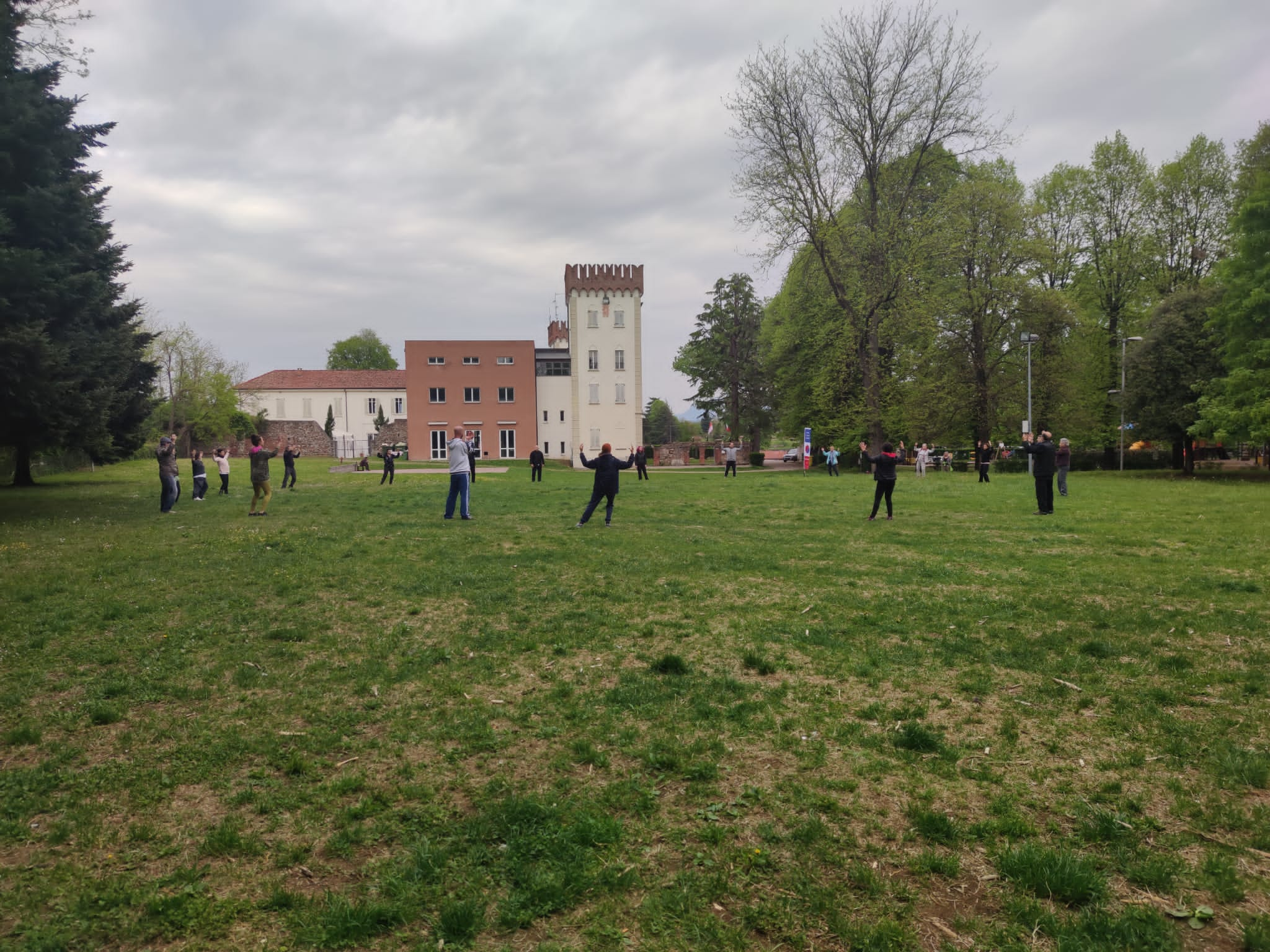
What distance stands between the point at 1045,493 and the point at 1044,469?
1.88 ft

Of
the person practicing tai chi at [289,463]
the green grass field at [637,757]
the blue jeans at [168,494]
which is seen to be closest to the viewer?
the green grass field at [637,757]

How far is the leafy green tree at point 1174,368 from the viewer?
32.3m

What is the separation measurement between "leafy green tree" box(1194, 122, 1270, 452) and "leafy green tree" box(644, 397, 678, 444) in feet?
226

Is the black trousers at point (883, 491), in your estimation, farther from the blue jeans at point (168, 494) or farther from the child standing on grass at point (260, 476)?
the blue jeans at point (168, 494)

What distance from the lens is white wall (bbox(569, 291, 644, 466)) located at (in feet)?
208

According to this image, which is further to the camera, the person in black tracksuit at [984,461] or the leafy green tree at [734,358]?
the leafy green tree at [734,358]

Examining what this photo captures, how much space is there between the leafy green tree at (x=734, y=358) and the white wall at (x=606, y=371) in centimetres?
579

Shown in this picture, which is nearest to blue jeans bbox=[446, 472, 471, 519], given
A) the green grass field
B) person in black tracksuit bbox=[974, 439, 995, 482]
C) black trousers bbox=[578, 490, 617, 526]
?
black trousers bbox=[578, 490, 617, 526]

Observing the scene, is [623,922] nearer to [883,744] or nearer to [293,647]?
[883,744]

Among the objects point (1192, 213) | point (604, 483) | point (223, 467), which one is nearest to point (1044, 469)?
point (604, 483)

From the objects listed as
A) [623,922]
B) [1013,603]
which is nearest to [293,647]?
[623,922]

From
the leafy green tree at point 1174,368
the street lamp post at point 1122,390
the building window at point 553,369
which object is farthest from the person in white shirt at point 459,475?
the building window at point 553,369

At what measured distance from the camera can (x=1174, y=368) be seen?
32.8 metres

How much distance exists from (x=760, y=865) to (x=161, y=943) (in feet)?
8.56
